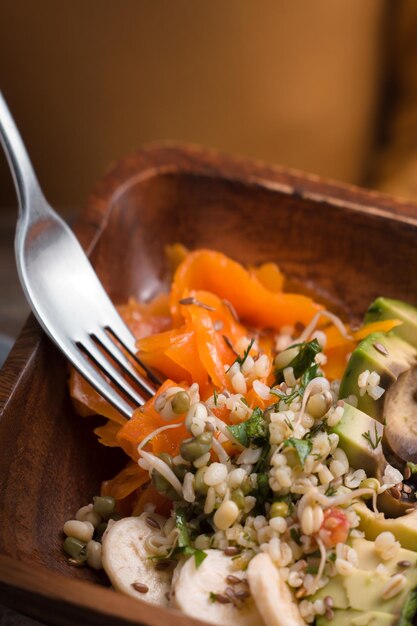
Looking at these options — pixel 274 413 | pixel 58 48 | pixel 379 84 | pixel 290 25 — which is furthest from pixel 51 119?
pixel 274 413

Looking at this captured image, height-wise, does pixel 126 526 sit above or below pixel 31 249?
below

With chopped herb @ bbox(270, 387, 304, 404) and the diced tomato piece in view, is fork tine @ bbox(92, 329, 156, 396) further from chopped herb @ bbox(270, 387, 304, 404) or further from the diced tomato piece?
the diced tomato piece

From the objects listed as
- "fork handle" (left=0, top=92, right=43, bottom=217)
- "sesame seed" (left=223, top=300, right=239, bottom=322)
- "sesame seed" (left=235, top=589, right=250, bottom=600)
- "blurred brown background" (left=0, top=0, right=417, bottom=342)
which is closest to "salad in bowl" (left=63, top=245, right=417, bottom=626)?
"sesame seed" (left=235, top=589, right=250, bottom=600)

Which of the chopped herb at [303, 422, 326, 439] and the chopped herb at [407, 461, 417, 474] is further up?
the chopped herb at [303, 422, 326, 439]

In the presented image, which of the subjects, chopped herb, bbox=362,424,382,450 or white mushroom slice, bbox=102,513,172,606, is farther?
chopped herb, bbox=362,424,382,450

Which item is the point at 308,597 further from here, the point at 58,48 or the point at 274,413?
the point at 58,48

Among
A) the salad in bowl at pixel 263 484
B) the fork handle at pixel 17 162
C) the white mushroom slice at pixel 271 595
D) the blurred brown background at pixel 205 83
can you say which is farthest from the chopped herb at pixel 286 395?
the blurred brown background at pixel 205 83

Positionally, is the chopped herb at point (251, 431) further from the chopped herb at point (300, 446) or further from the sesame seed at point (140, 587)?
the sesame seed at point (140, 587)
